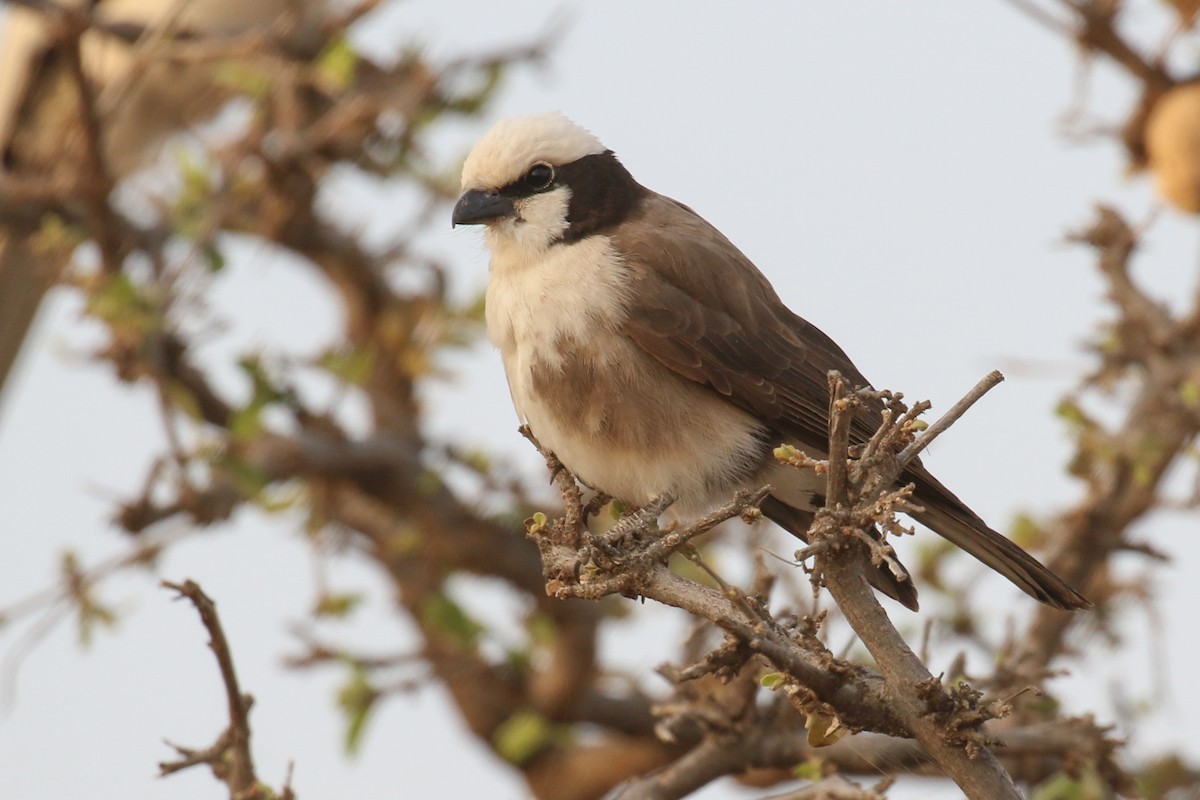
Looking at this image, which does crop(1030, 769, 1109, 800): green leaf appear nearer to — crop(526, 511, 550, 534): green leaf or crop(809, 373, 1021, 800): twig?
crop(809, 373, 1021, 800): twig

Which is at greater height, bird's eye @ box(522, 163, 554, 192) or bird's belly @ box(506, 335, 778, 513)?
bird's eye @ box(522, 163, 554, 192)

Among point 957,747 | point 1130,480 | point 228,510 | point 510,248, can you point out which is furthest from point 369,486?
point 957,747

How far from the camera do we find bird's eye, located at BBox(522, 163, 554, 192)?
13.5 ft

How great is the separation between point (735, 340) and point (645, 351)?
0.26 metres

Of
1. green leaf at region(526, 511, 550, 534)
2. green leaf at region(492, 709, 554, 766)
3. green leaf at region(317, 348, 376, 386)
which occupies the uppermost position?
green leaf at region(317, 348, 376, 386)

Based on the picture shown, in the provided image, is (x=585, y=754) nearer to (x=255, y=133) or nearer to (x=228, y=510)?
(x=228, y=510)

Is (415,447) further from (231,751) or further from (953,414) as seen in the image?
(953,414)

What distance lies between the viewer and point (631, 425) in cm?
376

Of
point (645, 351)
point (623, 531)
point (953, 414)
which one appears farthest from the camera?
point (645, 351)

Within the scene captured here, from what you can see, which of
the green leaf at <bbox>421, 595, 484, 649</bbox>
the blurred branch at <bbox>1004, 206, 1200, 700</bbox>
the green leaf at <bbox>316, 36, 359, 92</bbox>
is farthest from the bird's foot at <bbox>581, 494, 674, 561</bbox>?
the green leaf at <bbox>316, 36, 359, 92</bbox>

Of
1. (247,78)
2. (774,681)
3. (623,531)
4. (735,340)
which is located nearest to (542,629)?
(735,340)

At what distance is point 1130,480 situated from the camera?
4.75 meters

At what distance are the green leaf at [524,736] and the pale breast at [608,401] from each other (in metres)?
1.97

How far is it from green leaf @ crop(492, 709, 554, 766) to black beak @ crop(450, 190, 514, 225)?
2.27 metres
